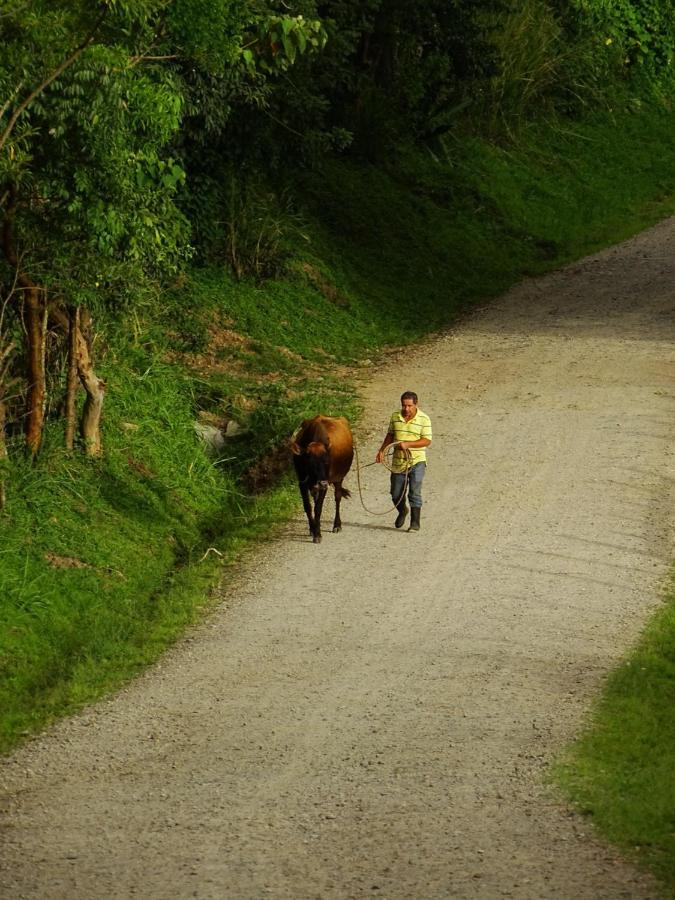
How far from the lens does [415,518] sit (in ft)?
51.9

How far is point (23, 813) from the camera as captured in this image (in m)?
9.43

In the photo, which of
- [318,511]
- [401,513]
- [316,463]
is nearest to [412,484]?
[401,513]

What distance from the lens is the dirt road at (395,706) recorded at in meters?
8.28

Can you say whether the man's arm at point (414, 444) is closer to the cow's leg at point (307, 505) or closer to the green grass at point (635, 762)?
the cow's leg at point (307, 505)

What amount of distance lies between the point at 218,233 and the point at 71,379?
9032 millimetres

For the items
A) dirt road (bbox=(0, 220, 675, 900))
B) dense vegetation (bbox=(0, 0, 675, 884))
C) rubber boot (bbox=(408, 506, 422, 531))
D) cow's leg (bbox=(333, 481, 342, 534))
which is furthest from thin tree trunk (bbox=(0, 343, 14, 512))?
rubber boot (bbox=(408, 506, 422, 531))

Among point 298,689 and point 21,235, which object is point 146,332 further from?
point 298,689

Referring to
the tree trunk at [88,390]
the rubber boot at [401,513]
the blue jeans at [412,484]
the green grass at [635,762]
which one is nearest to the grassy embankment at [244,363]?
the tree trunk at [88,390]

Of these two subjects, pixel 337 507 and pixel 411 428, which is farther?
pixel 337 507

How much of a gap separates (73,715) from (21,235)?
5.69m

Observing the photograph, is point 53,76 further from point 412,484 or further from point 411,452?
point 412,484

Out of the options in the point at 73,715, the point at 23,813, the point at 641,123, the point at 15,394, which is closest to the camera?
the point at 23,813

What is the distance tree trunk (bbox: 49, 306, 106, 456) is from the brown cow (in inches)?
118

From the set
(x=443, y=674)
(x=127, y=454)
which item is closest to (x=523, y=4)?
(x=127, y=454)
